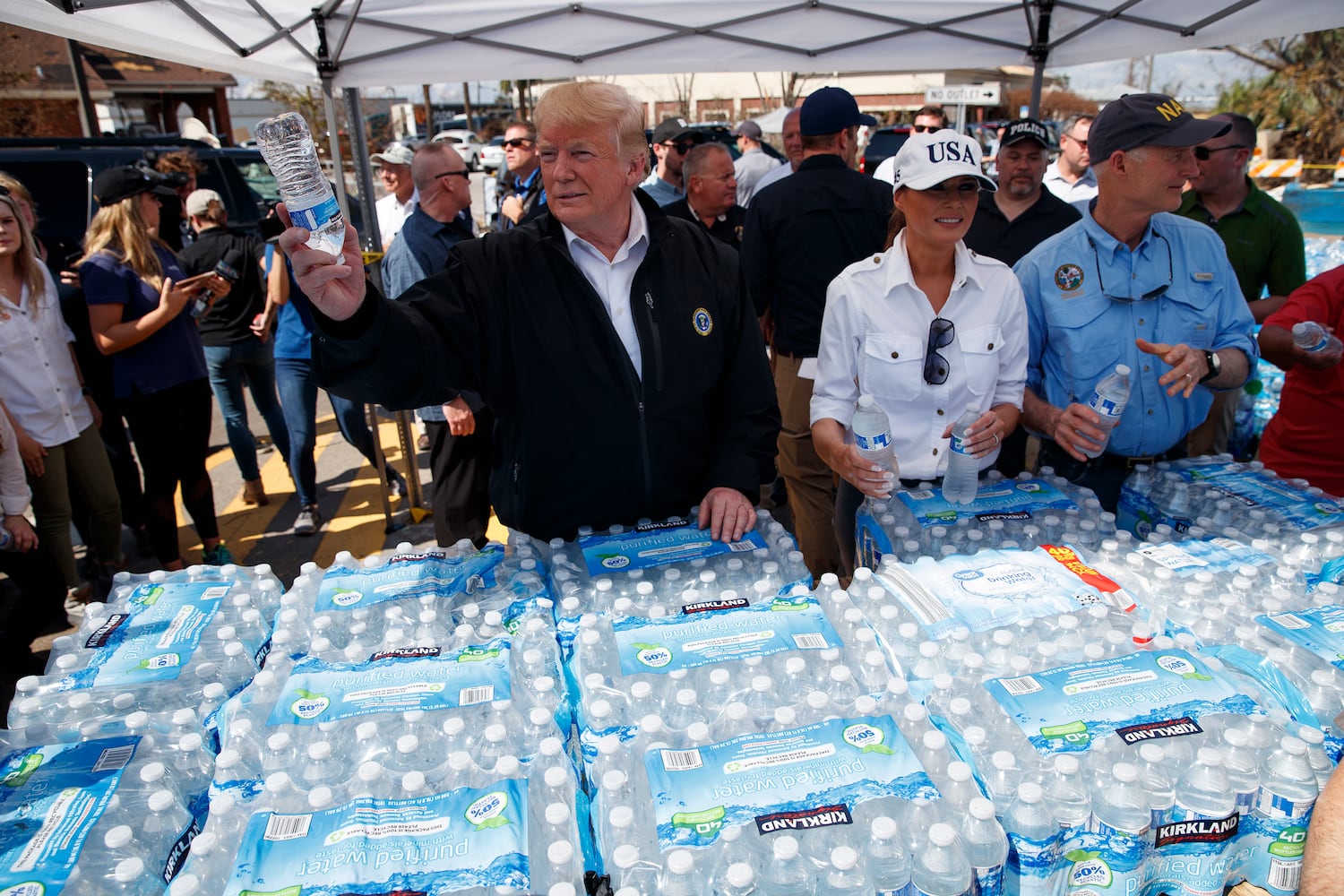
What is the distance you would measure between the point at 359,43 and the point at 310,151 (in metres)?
3.74

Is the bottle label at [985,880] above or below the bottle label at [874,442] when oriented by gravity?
below

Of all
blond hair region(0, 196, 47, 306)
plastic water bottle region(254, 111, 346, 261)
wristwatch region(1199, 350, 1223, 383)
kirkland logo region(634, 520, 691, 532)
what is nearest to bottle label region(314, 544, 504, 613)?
kirkland logo region(634, 520, 691, 532)

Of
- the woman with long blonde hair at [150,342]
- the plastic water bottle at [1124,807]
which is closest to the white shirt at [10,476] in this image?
the woman with long blonde hair at [150,342]

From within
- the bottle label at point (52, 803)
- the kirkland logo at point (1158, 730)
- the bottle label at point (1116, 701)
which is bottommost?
the kirkland logo at point (1158, 730)

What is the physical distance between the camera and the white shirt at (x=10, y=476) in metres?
3.39

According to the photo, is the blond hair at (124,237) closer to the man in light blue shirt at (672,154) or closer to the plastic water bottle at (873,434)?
the man in light blue shirt at (672,154)

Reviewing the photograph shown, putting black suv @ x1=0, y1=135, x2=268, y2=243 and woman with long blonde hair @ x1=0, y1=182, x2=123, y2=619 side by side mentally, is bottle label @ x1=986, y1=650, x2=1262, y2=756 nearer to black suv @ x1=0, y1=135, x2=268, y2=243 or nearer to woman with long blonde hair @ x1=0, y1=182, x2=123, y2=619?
woman with long blonde hair @ x1=0, y1=182, x2=123, y2=619

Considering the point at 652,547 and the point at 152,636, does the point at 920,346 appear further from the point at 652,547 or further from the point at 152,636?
the point at 152,636

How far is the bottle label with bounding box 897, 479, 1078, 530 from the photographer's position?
2721 mm

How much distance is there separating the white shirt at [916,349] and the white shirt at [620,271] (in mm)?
819

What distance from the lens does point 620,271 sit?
2.59m

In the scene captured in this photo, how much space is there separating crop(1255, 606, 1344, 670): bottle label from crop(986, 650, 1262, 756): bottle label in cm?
32

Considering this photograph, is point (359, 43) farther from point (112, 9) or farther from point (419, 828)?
point (419, 828)

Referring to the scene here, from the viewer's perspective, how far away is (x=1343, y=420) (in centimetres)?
316
